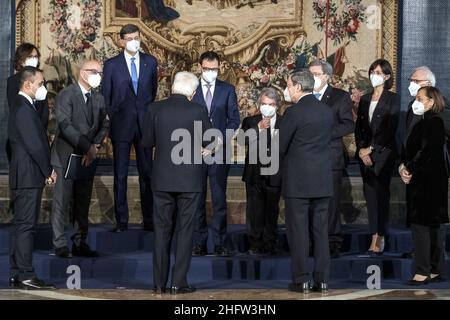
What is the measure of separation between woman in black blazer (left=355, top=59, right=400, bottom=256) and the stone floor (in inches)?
56.3

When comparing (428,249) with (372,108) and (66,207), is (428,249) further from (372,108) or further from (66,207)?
(66,207)

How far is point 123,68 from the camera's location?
12219mm

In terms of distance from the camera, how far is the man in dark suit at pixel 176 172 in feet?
33.6

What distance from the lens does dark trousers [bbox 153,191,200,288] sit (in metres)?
10.3

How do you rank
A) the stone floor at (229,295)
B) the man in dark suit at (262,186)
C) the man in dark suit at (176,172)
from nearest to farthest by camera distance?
the stone floor at (229,295) < the man in dark suit at (176,172) < the man in dark suit at (262,186)

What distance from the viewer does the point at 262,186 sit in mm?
11664

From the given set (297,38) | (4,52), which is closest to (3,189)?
(4,52)

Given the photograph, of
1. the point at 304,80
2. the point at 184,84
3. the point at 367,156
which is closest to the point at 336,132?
the point at 367,156

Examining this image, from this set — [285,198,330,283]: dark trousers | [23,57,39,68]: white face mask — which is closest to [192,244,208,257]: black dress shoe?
[285,198,330,283]: dark trousers

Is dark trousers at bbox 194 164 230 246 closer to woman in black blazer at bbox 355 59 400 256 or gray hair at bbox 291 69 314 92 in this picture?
woman in black blazer at bbox 355 59 400 256

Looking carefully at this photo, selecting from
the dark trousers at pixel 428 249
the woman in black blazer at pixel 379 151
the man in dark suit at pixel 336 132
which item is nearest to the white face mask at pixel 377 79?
the woman in black blazer at pixel 379 151

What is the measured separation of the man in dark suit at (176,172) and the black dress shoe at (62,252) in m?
1.38

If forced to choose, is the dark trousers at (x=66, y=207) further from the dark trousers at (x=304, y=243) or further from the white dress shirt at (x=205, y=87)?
the dark trousers at (x=304, y=243)

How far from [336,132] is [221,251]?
4.59 ft
